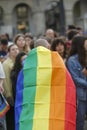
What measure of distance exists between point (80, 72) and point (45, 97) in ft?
6.00

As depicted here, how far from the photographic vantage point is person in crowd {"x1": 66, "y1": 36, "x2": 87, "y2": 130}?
8211 mm

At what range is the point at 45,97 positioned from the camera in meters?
6.50

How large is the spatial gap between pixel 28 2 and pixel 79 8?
5.19 metres

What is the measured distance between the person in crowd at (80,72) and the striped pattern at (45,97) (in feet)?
4.77

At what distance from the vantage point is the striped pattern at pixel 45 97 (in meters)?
6.34

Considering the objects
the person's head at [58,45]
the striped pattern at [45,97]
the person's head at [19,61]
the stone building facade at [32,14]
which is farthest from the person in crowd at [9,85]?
the stone building facade at [32,14]

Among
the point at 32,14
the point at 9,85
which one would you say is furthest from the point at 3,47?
the point at 32,14

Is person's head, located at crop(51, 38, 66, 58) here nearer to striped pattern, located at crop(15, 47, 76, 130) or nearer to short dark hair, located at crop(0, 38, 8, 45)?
striped pattern, located at crop(15, 47, 76, 130)

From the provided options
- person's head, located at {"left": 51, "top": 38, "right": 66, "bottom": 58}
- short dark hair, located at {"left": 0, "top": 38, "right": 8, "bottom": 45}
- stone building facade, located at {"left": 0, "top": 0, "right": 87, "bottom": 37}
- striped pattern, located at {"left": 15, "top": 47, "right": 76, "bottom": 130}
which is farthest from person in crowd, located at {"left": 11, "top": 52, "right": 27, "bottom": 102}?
stone building facade, located at {"left": 0, "top": 0, "right": 87, "bottom": 37}

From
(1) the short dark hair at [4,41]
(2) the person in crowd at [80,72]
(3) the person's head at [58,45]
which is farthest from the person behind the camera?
(1) the short dark hair at [4,41]

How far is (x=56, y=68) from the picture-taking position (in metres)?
6.68

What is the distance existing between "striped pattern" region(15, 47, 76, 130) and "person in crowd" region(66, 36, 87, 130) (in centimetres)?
145

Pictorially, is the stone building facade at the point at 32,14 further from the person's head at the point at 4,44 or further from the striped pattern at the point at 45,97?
the striped pattern at the point at 45,97

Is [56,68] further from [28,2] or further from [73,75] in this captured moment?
[28,2]
